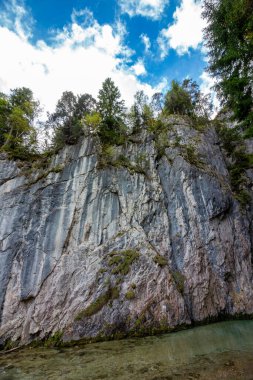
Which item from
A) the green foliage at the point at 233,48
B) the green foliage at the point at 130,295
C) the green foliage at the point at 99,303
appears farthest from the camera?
the green foliage at the point at 130,295

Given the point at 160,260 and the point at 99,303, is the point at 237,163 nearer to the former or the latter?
the point at 160,260

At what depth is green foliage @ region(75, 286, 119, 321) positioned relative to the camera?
12.2 metres

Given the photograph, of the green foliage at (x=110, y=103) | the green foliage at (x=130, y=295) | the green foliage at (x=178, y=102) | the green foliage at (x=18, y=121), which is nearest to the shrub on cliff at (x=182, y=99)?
the green foliage at (x=178, y=102)

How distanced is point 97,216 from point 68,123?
14074 mm

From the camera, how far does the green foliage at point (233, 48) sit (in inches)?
356

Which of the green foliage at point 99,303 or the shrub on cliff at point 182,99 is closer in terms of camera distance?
the green foliage at point 99,303

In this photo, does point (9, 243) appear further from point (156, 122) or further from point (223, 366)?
point (156, 122)

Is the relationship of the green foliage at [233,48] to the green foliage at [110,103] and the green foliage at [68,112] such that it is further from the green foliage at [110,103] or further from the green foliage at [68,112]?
the green foliage at [68,112]

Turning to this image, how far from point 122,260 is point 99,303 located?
2877 mm

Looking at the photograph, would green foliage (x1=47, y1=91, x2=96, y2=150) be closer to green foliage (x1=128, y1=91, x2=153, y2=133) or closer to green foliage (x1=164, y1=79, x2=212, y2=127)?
green foliage (x1=128, y1=91, x2=153, y2=133)

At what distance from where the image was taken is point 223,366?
219 inches

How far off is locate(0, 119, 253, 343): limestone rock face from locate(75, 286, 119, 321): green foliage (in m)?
0.06

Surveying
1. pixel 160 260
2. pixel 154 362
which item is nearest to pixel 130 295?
pixel 160 260

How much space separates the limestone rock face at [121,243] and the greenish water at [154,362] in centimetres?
297
